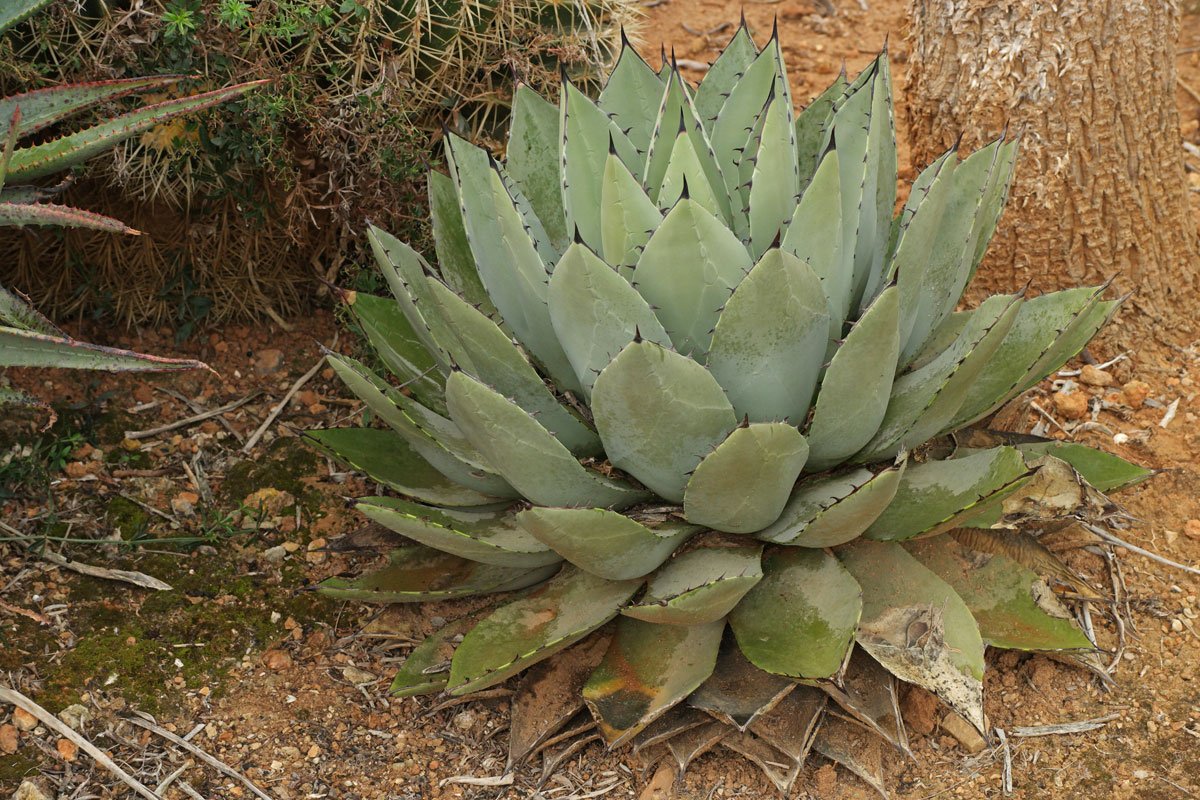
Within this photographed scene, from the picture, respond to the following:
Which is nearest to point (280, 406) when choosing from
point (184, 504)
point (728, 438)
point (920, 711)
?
point (184, 504)

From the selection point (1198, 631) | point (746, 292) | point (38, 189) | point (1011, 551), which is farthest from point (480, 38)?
point (1198, 631)

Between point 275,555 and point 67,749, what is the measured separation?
0.70 m

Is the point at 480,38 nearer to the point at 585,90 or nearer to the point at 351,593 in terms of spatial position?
the point at 585,90

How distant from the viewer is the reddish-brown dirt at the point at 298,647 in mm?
2359

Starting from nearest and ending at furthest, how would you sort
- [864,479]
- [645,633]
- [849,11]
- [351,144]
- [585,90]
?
[864,479] → [645,633] → [351,144] → [585,90] → [849,11]

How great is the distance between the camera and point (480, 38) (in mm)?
3080

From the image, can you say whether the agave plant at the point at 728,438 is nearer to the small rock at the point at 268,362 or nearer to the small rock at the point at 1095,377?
the small rock at the point at 1095,377

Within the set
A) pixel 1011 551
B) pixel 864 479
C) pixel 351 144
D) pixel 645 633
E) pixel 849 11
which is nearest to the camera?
pixel 864 479

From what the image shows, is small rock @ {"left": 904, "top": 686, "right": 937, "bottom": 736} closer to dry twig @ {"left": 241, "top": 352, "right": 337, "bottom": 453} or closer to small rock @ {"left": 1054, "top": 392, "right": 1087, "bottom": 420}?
small rock @ {"left": 1054, "top": 392, "right": 1087, "bottom": 420}

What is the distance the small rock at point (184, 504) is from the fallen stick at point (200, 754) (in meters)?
0.68

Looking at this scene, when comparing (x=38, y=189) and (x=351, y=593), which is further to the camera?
(x=38, y=189)

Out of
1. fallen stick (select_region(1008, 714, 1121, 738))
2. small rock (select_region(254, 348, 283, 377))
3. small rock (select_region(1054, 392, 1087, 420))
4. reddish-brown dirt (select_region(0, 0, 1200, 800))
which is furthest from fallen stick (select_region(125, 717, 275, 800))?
small rock (select_region(1054, 392, 1087, 420))

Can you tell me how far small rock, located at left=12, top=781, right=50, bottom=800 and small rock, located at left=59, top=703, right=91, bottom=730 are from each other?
16cm

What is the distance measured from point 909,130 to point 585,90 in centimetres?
97
